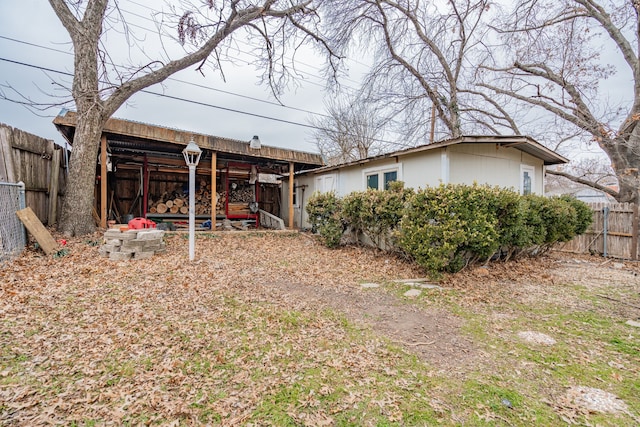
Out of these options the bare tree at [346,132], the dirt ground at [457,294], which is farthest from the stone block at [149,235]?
the bare tree at [346,132]

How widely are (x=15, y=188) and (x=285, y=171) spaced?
848 cm

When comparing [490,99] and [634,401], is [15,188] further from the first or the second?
[490,99]

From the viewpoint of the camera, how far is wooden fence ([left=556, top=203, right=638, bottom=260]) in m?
7.45

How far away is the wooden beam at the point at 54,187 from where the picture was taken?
6.97 m

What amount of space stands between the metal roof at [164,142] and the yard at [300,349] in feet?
12.9

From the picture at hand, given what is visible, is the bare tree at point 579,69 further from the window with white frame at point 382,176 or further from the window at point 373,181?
the window at point 373,181

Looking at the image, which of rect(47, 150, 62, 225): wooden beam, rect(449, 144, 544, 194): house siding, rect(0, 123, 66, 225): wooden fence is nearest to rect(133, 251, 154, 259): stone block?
rect(0, 123, 66, 225): wooden fence

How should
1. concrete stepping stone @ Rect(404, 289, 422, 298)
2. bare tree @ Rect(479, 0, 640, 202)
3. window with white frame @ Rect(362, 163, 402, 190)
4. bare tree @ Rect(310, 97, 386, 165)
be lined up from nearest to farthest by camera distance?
concrete stepping stone @ Rect(404, 289, 422, 298) → window with white frame @ Rect(362, 163, 402, 190) → bare tree @ Rect(479, 0, 640, 202) → bare tree @ Rect(310, 97, 386, 165)

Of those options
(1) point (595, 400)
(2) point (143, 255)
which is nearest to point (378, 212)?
(1) point (595, 400)

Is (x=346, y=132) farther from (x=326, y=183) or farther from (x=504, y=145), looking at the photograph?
(x=504, y=145)

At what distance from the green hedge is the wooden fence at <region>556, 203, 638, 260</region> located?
31.9 inches

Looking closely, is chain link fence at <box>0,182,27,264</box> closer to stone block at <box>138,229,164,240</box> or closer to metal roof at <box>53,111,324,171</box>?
stone block at <box>138,229,164,240</box>

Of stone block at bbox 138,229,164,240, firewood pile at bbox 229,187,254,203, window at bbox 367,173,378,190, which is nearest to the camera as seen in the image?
→ stone block at bbox 138,229,164,240

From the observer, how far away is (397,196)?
6309mm
